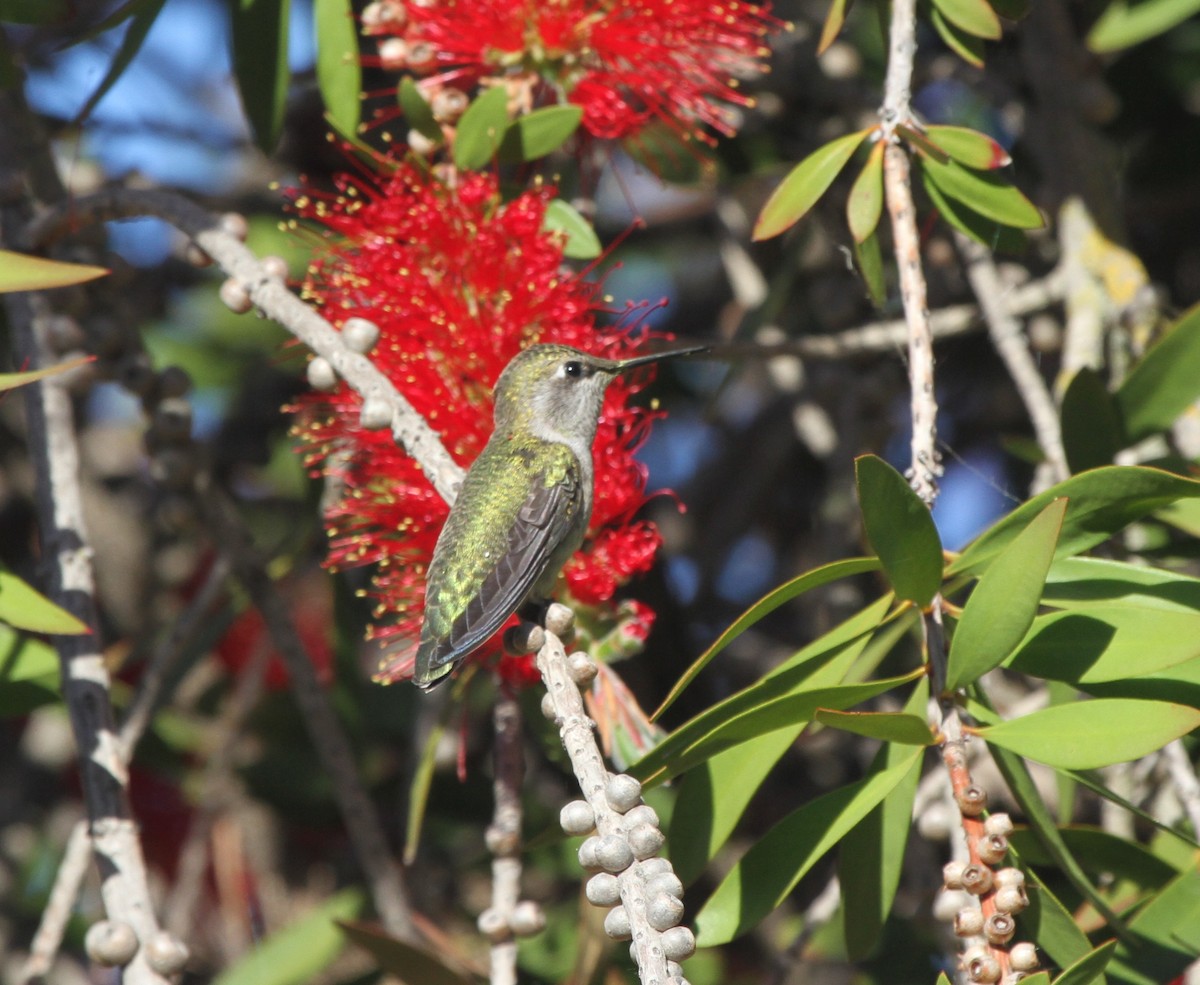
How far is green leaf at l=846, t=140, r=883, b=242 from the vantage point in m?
1.45

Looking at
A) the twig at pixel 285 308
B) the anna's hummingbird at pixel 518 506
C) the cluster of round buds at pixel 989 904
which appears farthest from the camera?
the anna's hummingbird at pixel 518 506

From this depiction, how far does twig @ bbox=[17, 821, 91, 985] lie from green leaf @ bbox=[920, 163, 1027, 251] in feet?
3.81

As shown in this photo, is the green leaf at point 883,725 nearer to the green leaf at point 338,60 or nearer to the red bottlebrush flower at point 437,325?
the red bottlebrush flower at point 437,325

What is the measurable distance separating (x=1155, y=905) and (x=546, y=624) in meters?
0.69

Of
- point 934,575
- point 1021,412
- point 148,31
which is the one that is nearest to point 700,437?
point 1021,412

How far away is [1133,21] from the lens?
200cm

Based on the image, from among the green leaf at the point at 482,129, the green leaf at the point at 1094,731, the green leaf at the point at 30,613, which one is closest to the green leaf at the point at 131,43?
the green leaf at the point at 482,129

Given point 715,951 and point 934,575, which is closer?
point 934,575

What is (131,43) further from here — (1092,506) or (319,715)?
(1092,506)

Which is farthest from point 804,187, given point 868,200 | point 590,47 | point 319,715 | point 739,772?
point 319,715

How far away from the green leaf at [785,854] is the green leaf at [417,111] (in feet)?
3.22

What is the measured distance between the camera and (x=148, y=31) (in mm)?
1706

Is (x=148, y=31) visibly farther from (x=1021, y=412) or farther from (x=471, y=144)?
(x=1021, y=412)

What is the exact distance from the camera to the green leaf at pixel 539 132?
1.69m
